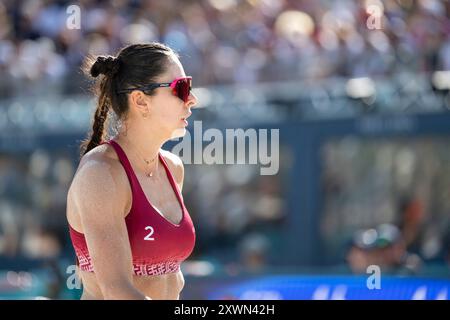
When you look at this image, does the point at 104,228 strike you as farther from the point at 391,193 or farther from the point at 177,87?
the point at 391,193

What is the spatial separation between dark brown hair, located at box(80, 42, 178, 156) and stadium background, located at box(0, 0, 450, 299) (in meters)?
4.40

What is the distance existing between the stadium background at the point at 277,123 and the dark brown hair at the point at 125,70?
Result: 14.4 feet

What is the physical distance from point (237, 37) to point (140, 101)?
22.6 ft

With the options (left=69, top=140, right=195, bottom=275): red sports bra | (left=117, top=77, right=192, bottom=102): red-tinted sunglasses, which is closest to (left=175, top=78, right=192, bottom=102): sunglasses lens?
(left=117, top=77, right=192, bottom=102): red-tinted sunglasses

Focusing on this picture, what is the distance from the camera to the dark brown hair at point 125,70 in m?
3.12

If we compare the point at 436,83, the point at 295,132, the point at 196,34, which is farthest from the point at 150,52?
the point at 196,34

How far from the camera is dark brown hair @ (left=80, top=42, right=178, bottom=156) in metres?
3.12

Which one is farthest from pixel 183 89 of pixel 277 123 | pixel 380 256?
pixel 277 123

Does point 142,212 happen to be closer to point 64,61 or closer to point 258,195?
point 258,195

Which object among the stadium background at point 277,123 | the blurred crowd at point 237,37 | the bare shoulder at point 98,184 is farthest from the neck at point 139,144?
the blurred crowd at point 237,37

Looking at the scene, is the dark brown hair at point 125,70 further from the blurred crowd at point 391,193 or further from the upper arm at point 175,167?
the blurred crowd at point 391,193

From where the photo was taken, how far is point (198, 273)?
24.5 feet

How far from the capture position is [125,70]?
3150mm
